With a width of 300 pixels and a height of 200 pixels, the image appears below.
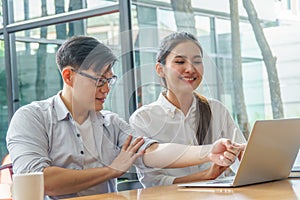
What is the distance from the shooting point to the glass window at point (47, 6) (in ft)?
15.9

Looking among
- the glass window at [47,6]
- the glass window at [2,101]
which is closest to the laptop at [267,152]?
the glass window at [47,6]

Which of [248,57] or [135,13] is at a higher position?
[135,13]

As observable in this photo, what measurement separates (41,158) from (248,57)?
217 cm

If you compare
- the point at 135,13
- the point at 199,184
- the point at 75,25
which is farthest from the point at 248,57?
Result: the point at 199,184

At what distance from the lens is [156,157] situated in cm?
242

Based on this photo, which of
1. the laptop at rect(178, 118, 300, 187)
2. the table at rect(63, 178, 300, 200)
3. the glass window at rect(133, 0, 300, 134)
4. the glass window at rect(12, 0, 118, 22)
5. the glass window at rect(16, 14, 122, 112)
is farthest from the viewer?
the glass window at rect(16, 14, 122, 112)

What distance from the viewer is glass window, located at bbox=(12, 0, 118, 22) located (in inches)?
191

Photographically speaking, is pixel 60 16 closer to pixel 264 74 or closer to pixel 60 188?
pixel 264 74

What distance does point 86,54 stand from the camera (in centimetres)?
241

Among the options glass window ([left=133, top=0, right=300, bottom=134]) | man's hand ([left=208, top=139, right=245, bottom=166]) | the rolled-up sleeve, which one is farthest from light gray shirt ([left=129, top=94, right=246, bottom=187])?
glass window ([left=133, top=0, right=300, bottom=134])

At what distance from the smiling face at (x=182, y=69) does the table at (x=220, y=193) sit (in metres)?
0.50

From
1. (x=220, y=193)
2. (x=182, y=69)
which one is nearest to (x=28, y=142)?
(x=182, y=69)

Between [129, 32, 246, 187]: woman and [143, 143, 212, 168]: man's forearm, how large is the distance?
0.03 meters

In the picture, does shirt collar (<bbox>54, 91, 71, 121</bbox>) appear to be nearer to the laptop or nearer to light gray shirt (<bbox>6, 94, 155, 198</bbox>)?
light gray shirt (<bbox>6, 94, 155, 198</bbox>)
